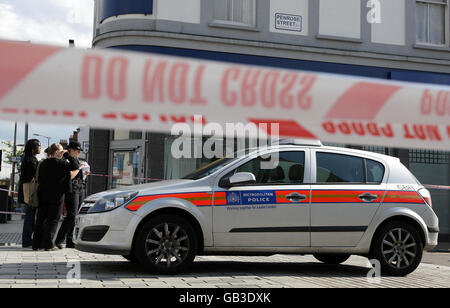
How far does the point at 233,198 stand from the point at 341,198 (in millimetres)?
1387

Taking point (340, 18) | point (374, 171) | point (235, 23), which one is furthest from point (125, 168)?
point (374, 171)

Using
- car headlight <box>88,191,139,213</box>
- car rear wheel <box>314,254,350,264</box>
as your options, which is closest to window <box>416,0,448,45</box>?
car rear wheel <box>314,254,350,264</box>

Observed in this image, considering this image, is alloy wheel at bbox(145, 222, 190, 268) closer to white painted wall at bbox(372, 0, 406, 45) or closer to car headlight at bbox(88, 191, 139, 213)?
car headlight at bbox(88, 191, 139, 213)

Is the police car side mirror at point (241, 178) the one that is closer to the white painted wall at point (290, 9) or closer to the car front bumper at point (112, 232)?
the car front bumper at point (112, 232)

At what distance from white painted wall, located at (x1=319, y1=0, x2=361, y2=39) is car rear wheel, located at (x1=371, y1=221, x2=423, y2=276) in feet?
29.3

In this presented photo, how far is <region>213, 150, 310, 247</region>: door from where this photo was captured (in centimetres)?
674

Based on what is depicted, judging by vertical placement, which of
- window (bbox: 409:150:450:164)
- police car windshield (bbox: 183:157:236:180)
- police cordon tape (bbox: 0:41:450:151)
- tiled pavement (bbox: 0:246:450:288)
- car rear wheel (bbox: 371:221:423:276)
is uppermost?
window (bbox: 409:150:450:164)

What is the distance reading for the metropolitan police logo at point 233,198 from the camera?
6772 millimetres

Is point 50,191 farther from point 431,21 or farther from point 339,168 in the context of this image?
point 431,21

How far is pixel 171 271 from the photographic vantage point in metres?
6.49

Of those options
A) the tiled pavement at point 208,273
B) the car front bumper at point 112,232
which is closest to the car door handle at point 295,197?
the tiled pavement at point 208,273

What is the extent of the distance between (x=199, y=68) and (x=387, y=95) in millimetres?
979

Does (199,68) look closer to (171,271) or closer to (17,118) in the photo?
(17,118)
